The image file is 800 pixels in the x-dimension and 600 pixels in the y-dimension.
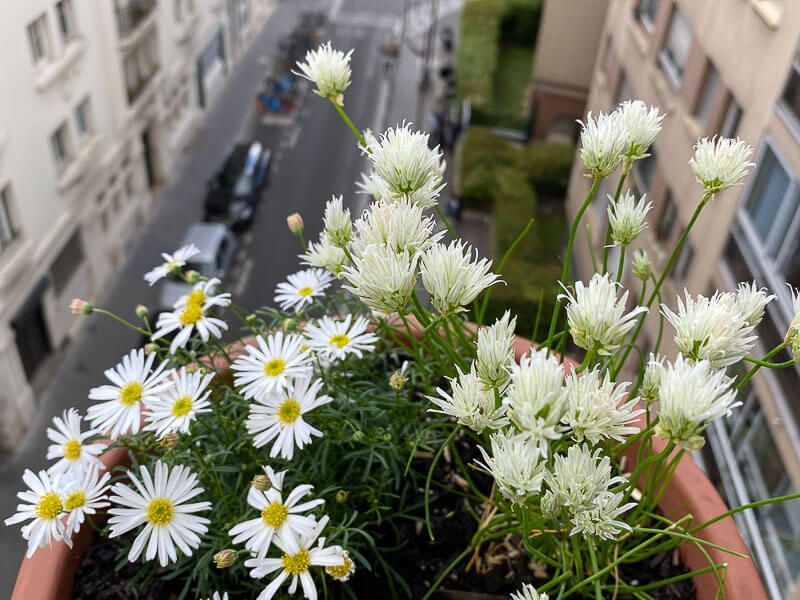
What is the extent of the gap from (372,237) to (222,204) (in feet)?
15.8

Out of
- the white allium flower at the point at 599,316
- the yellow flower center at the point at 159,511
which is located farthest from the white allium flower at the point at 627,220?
the yellow flower center at the point at 159,511

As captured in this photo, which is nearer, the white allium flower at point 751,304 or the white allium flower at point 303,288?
the white allium flower at point 751,304

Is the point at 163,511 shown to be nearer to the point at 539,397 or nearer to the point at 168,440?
the point at 168,440

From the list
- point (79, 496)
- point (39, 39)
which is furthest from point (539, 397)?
point (39, 39)

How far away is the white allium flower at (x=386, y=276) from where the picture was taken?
63 centimetres

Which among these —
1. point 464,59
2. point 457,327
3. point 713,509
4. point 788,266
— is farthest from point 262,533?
point 464,59

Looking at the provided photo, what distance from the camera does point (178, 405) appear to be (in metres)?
0.80

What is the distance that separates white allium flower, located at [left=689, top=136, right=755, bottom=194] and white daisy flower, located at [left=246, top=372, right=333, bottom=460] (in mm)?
418

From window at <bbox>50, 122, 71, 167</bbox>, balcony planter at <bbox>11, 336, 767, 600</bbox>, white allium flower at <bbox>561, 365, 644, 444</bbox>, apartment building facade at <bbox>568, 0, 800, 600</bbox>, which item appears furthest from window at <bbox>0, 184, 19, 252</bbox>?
white allium flower at <bbox>561, 365, 644, 444</bbox>

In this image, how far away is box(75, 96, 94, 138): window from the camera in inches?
167

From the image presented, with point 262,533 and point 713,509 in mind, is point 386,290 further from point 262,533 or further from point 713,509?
point 713,509

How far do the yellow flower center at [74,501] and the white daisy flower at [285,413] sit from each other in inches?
7.5

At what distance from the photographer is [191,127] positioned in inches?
251

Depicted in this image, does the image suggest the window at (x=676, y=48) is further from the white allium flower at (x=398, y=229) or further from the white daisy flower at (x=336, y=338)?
the white allium flower at (x=398, y=229)
